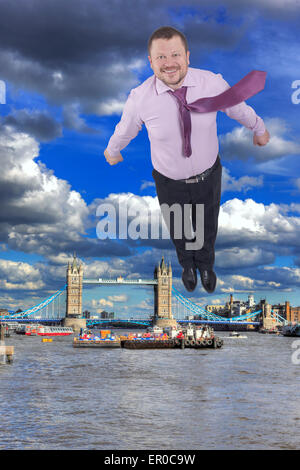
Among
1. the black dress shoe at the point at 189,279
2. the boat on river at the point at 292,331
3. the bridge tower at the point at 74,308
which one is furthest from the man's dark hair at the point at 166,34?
the boat on river at the point at 292,331

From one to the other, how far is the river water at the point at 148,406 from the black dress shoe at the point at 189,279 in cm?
2401

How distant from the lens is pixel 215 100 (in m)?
2.69

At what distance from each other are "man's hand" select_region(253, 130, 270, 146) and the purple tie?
1.30ft

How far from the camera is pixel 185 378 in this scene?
5103cm

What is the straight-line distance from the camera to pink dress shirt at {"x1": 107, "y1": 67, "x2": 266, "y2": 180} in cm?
275

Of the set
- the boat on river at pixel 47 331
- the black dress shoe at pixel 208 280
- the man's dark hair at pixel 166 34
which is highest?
the man's dark hair at pixel 166 34

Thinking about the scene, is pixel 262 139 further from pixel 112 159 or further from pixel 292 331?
pixel 292 331

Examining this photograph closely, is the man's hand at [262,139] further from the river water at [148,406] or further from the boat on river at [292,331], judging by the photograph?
the boat on river at [292,331]

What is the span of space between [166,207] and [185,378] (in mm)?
50111

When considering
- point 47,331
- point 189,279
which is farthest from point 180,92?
point 47,331

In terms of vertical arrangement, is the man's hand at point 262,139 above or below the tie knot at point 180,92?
below

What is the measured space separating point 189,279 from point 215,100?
1063mm

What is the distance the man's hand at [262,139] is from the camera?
119 inches
